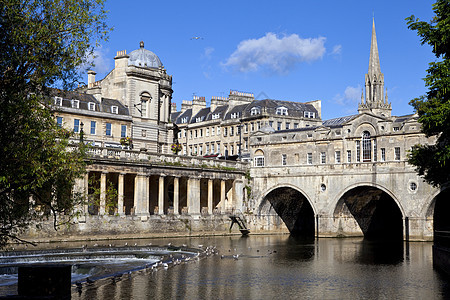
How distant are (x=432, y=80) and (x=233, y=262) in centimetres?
1712

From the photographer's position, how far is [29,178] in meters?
19.6

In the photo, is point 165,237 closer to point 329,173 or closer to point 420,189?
point 329,173

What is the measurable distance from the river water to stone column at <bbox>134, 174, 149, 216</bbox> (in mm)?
10212

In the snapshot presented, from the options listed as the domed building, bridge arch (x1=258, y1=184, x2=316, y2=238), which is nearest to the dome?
the domed building

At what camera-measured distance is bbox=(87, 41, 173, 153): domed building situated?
228 feet

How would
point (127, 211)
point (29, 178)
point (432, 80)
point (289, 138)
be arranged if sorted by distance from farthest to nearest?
point (289, 138), point (127, 211), point (432, 80), point (29, 178)

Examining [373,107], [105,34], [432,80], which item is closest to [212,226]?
[432,80]

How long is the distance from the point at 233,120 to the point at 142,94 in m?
33.0

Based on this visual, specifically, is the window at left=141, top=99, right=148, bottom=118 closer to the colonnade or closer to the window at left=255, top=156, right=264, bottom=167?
the colonnade

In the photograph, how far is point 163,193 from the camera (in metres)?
59.3

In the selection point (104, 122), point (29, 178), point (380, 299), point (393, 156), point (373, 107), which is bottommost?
point (380, 299)

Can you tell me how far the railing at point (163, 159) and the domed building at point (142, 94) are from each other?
37.4 feet

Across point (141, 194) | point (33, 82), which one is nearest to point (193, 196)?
point (141, 194)

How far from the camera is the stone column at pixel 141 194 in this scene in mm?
53875
